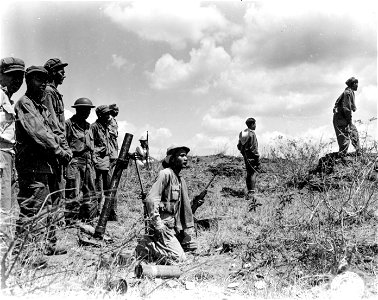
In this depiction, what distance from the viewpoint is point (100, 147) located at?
755 centimetres

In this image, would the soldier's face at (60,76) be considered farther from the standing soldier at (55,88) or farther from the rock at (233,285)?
the rock at (233,285)

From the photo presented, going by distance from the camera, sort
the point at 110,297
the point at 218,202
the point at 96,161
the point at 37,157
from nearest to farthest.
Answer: the point at 110,297 → the point at 37,157 → the point at 96,161 → the point at 218,202

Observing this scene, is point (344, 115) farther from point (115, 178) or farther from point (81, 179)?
point (115, 178)

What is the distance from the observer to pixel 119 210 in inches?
356

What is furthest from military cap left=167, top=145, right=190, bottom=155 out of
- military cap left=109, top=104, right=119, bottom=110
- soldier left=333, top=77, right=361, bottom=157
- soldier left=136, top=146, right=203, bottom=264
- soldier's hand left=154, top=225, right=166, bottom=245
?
soldier left=333, top=77, right=361, bottom=157

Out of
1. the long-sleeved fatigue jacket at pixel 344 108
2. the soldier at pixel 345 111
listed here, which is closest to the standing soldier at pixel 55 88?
the soldier at pixel 345 111

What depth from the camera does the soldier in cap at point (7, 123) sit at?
3.73 meters

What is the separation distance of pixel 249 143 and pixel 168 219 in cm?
489

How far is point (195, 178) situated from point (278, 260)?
8.26 metres

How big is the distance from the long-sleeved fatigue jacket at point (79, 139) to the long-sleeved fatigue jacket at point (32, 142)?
2175mm

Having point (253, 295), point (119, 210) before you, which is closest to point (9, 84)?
point (253, 295)

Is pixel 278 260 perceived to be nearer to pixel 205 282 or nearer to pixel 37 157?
pixel 205 282

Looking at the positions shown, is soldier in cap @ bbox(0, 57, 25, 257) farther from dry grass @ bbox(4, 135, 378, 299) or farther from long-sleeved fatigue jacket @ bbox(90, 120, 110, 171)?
long-sleeved fatigue jacket @ bbox(90, 120, 110, 171)

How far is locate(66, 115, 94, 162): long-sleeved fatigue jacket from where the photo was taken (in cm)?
689
